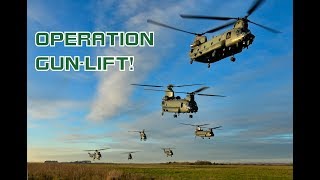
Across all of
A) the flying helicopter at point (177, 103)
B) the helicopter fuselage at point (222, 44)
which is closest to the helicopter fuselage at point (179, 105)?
the flying helicopter at point (177, 103)

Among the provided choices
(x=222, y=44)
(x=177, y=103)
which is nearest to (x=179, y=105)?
(x=177, y=103)

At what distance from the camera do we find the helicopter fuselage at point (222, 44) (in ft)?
37.6

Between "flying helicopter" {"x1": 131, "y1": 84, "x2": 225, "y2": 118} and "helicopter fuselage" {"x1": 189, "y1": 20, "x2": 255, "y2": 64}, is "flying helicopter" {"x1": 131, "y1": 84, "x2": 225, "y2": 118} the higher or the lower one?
the lower one

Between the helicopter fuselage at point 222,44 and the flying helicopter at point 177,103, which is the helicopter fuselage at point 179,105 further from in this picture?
the helicopter fuselage at point 222,44

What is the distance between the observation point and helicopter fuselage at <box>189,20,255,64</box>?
11.5 meters

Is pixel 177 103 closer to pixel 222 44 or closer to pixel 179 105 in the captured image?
pixel 179 105

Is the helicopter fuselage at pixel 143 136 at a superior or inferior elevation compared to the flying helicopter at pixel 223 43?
inferior

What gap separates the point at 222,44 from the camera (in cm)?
1203

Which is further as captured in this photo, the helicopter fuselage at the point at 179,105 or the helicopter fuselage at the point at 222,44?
the helicopter fuselage at the point at 179,105

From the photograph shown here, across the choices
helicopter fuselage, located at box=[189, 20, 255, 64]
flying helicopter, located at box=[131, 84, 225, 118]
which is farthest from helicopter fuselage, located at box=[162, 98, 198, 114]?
helicopter fuselage, located at box=[189, 20, 255, 64]

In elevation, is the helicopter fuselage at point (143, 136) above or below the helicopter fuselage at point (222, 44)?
below

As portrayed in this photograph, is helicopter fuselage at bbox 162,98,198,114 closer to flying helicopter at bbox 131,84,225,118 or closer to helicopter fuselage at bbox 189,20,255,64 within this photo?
flying helicopter at bbox 131,84,225,118
